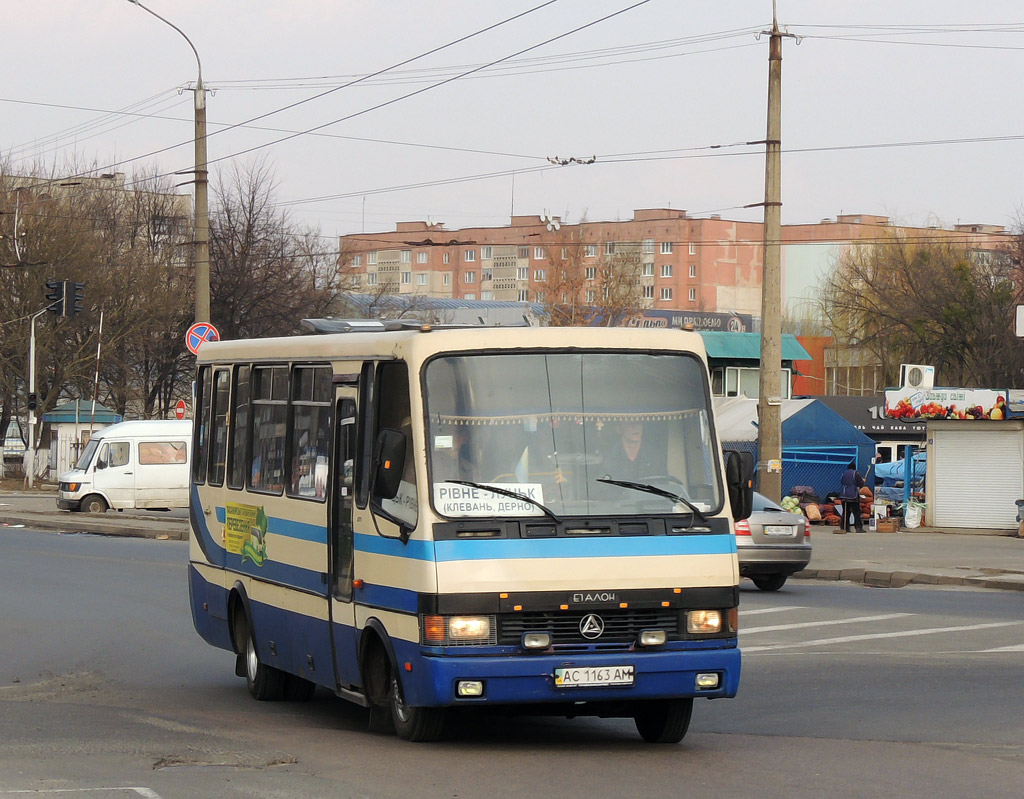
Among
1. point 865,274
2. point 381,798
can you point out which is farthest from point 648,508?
point 865,274

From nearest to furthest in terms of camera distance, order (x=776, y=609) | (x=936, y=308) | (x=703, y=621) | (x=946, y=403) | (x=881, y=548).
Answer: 1. (x=703, y=621)
2. (x=776, y=609)
3. (x=881, y=548)
4. (x=946, y=403)
5. (x=936, y=308)

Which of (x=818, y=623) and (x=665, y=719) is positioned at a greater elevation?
(x=665, y=719)

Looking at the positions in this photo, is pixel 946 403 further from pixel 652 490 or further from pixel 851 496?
pixel 652 490

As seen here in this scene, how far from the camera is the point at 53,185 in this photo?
62000mm

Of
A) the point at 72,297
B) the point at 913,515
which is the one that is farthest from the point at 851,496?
the point at 72,297

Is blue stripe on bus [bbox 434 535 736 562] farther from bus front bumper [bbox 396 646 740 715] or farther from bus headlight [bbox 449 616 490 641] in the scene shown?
bus front bumper [bbox 396 646 740 715]

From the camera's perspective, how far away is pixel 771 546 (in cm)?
2141

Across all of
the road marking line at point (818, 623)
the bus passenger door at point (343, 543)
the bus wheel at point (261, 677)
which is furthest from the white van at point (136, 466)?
the bus passenger door at point (343, 543)

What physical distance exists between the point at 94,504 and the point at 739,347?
1300 inches

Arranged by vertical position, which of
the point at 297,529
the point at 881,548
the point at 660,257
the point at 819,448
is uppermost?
the point at 660,257

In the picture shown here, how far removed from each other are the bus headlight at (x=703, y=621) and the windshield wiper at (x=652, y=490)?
0.52 meters

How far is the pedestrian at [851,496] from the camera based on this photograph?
3478cm

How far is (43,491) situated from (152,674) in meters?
43.1

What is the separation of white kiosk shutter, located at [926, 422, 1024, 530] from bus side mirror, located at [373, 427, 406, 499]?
92.6 ft
